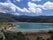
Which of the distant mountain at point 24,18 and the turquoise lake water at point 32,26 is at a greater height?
the distant mountain at point 24,18

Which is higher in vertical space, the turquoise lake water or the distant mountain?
the distant mountain

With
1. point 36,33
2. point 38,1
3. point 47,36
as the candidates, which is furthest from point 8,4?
point 47,36

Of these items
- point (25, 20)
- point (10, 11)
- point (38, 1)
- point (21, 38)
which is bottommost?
point (21, 38)

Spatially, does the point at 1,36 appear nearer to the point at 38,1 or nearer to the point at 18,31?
the point at 18,31

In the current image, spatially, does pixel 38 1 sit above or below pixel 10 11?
above

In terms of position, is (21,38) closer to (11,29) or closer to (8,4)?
(11,29)

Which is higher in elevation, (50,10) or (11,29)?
(50,10)

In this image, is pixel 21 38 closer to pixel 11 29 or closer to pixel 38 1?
pixel 11 29

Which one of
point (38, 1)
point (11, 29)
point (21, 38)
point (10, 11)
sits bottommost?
point (21, 38)

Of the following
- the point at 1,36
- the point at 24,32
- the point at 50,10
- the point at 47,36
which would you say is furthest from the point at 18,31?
the point at 50,10
